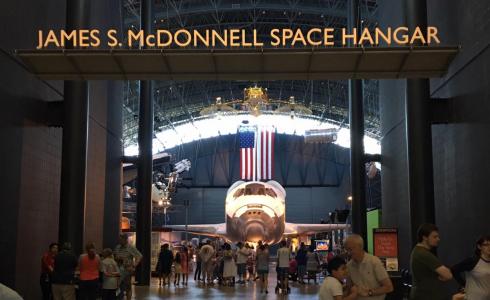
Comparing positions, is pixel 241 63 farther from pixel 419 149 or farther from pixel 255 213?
pixel 255 213

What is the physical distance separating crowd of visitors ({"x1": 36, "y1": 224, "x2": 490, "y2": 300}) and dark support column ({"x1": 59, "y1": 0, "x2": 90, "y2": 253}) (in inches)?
18.5

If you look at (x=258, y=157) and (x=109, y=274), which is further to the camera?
(x=258, y=157)

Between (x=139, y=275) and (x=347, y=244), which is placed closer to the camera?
(x=347, y=244)

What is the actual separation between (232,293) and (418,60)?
865cm

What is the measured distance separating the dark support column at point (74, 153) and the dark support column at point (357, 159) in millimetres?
9952

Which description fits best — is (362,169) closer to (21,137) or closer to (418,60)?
(418,60)

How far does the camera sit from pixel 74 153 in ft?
38.7

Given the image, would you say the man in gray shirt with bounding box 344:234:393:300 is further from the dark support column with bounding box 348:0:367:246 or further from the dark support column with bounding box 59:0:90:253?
the dark support column with bounding box 348:0:367:246

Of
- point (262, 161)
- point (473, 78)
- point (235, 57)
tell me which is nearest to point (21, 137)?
point (235, 57)

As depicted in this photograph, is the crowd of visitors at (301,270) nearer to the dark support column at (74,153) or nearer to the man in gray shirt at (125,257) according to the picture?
the man in gray shirt at (125,257)

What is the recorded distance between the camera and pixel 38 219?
40.5 feet

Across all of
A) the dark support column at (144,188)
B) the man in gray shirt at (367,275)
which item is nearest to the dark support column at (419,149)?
the man in gray shirt at (367,275)

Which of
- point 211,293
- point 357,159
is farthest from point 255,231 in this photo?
point 211,293

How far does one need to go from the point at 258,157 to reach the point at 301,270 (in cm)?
2448
